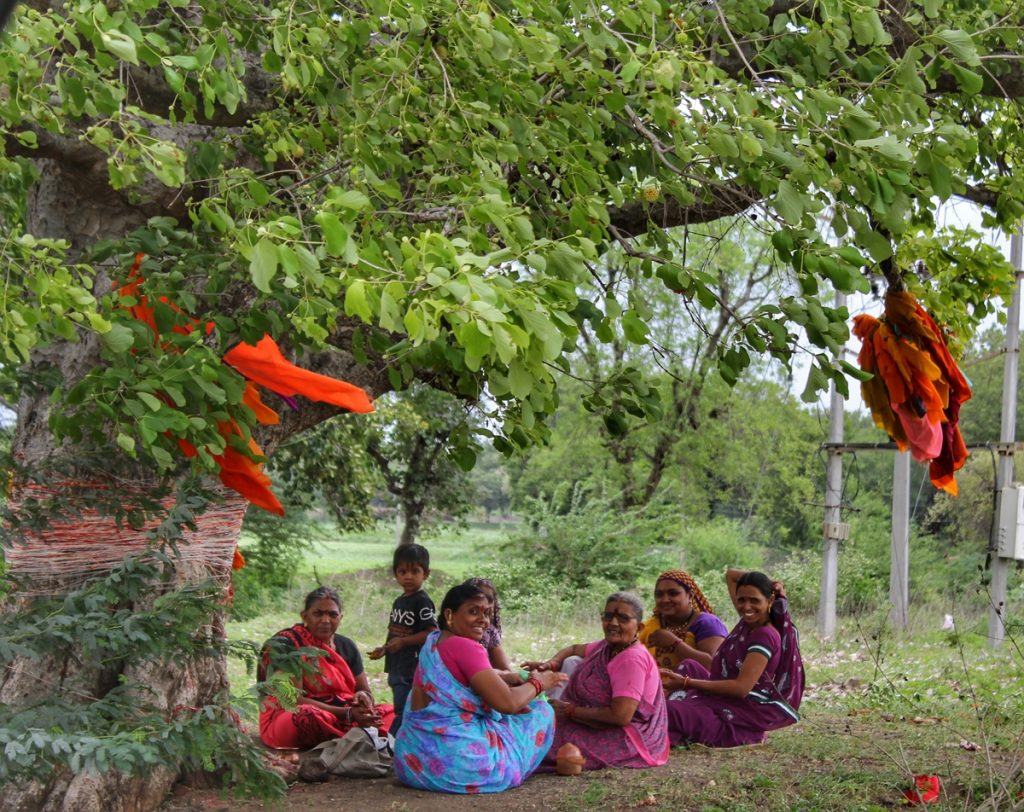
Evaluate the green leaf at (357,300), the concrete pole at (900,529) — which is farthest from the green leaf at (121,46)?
the concrete pole at (900,529)

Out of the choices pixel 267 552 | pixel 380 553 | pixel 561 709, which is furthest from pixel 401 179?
pixel 380 553

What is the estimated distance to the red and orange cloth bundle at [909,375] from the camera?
18.9ft

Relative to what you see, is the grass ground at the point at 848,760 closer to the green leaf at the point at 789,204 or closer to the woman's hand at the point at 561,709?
the woman's hand at the point at 561,709

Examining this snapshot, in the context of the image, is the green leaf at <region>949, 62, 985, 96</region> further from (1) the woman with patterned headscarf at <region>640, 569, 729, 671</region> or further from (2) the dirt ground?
(1) the woman with patterned headscarf at <region>640, 569, 729, 671</region>

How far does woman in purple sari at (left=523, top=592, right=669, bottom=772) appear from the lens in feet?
20.0

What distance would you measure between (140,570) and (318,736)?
8.93 ft

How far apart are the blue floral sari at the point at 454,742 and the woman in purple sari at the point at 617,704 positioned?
0.47 meters

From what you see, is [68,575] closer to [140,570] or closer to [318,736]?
[140,570]

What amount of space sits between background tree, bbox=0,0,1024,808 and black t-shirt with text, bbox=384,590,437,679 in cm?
145

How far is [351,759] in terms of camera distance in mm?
6230

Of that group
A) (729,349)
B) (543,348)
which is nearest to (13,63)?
(543,348)

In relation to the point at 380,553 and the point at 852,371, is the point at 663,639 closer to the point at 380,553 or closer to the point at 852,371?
the point at 852,371

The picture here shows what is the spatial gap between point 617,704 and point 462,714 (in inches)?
31.8

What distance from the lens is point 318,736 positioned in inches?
260
